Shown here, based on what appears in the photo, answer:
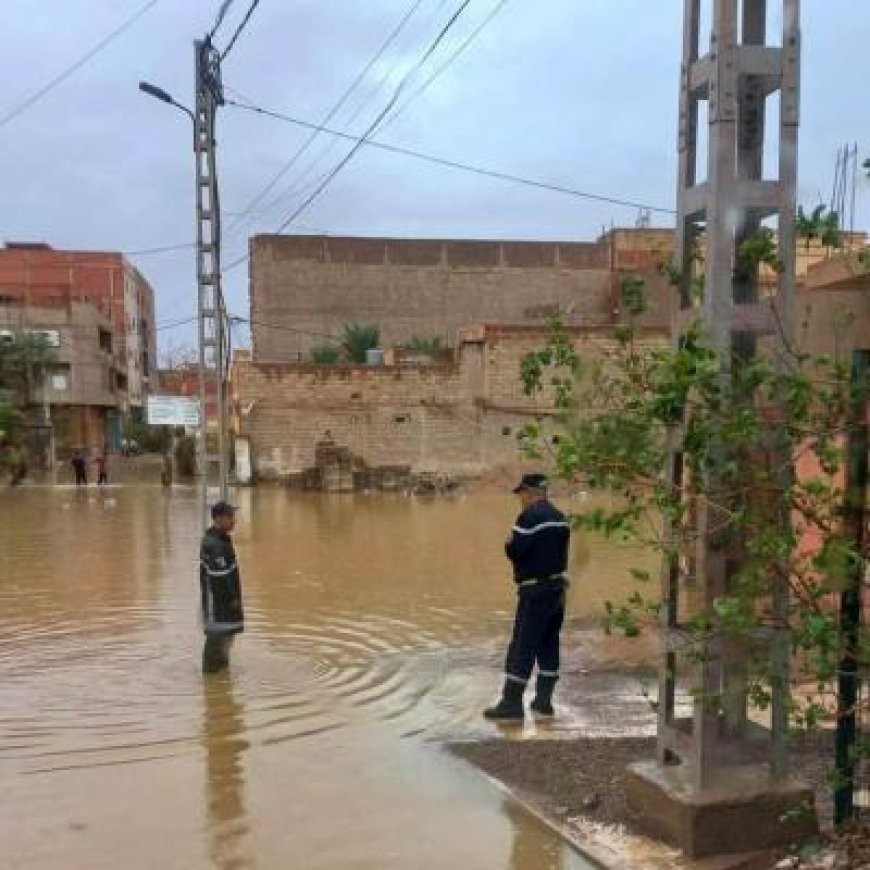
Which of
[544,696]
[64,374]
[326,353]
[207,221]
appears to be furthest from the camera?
[64,374]

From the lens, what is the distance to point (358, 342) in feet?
174

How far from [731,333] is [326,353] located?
49.9 m

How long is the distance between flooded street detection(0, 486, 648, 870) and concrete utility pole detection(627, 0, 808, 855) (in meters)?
0.74

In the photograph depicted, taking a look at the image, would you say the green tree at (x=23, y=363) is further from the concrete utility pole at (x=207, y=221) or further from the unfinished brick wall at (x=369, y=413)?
the concrete utility pole at (x=207, y=221)

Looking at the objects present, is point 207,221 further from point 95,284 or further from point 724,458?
point 95,284

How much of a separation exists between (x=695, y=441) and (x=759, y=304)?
107 centimetres

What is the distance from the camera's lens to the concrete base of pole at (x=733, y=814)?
4.40 meters

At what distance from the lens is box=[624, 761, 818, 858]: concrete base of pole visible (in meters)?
4.40

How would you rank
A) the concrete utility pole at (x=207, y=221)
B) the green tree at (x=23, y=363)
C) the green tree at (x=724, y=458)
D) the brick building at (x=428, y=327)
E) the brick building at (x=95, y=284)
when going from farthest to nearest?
1. the brick building at (x=95, y=284)
2. the green tree at (x=23, y=363)
3. the brick building at (x=428, y=327)
4. the concrete utility pole at (x=207, y=221)
5. the green tree at (x=724, y=458)

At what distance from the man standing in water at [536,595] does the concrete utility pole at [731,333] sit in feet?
8.00

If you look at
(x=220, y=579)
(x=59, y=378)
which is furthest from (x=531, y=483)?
(x=59, y=378)

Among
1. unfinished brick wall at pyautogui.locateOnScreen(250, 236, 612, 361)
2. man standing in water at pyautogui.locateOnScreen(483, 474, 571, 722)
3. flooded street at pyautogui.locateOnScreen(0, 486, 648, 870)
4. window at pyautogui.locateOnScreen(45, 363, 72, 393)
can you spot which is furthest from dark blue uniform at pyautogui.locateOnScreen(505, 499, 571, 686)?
window at pyautogui.locateOnScreen(45, 363, 72, 393)

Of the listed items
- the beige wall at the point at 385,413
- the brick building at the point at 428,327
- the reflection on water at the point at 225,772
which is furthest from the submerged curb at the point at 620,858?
the beige wall at the point at 385,413

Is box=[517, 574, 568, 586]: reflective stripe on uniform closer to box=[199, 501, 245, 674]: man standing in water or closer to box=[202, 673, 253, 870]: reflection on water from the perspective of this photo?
box=[202, 673, 253, 870]: reflection on water
